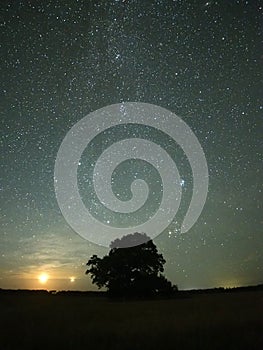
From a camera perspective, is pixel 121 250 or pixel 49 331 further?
pixel 121 250

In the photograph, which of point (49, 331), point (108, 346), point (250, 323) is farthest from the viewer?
point (250, 323)

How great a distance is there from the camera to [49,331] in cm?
1264

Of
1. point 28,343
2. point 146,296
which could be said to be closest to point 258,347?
point 28,343

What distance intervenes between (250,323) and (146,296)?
26575 mm

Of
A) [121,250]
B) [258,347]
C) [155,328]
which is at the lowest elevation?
[258,347]

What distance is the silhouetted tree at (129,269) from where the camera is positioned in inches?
1561

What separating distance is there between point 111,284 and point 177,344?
29850 mm

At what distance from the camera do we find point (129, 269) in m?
39.8

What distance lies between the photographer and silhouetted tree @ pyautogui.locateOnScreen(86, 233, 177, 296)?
130 ft

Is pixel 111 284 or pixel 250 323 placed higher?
pixel 111 284

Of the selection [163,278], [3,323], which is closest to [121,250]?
[163,278]

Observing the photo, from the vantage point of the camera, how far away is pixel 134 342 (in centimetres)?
1087

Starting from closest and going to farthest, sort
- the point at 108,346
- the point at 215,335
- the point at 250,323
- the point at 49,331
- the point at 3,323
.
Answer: the point at 108,346
the point at 215,335
the point at 49,331
the point at 250,323
the point at 3,323

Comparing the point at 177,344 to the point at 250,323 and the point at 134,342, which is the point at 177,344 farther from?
the point at 250,323
